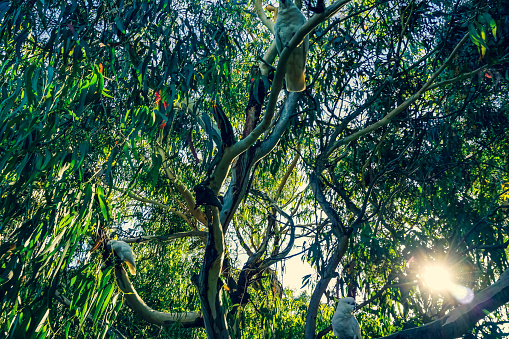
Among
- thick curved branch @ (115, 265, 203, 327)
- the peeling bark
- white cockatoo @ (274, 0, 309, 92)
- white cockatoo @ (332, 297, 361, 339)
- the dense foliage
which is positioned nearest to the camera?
the dense foliage

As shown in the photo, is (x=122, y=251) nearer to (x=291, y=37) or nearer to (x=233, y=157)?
(x=233, y=157)

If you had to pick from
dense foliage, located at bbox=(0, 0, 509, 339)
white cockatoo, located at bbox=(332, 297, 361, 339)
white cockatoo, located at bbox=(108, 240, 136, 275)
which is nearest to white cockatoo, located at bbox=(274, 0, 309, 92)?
dense foliage, located at bbox=(0, 0, 509, 339)

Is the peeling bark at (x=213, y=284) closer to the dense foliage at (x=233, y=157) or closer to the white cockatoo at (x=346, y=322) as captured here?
the dense foliage at (x=233, y=157)

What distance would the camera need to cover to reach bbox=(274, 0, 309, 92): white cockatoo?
7.09 ft

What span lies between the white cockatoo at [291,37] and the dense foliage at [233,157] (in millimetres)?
212

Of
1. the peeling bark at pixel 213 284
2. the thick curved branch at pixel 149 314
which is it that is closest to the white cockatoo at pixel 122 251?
the thick curved branch at pixel 149 314

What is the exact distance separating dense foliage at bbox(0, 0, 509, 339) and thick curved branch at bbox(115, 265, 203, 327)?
74 millimetres

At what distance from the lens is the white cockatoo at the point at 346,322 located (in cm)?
281

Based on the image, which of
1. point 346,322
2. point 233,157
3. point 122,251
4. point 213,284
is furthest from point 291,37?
point 346,322

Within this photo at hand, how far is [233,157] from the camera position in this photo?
2.18 meters

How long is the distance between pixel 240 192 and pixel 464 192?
1.97 metres

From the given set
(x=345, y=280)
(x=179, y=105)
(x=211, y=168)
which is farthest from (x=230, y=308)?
(x=179, y=105)

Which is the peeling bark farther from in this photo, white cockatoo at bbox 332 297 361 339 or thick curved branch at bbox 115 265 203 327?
white cockatoo at bbox 332 297 361 339

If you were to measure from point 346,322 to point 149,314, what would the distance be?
137cm
